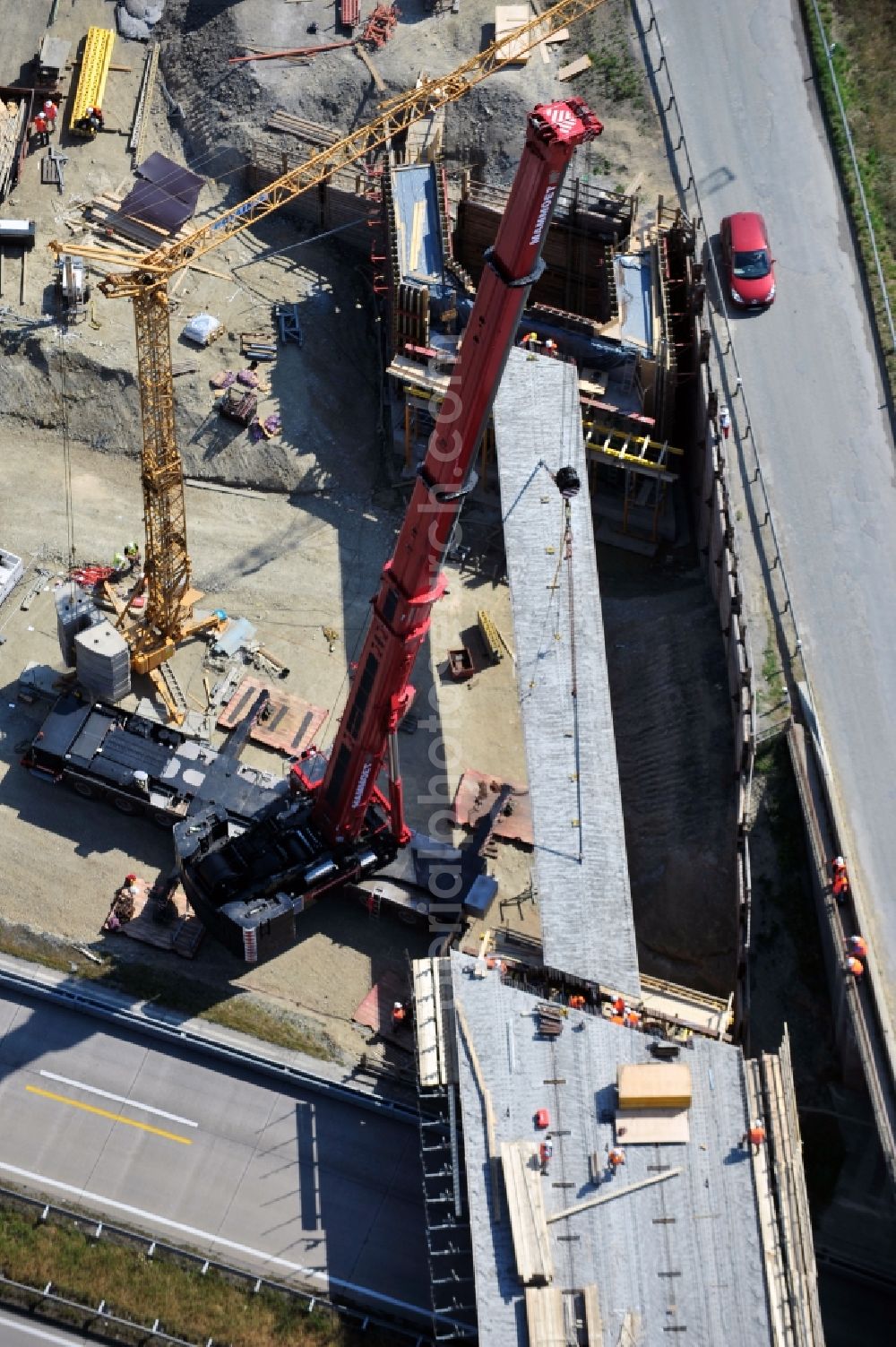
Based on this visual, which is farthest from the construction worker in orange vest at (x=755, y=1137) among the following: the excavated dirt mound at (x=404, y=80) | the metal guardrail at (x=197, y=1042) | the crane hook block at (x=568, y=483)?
the excavated dirt mound at (x=404, y=80)

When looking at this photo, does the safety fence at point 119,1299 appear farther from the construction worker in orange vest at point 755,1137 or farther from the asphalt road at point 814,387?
the asphalt road at point 814,387

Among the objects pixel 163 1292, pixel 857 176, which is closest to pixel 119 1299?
pixel 163 1292

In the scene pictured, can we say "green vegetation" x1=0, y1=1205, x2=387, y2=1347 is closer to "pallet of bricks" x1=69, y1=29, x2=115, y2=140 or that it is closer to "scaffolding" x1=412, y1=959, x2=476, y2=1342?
"scaffolding" x1=412, y1=959, x2=476, y2=1342

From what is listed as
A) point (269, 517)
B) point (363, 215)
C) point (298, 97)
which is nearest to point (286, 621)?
point (269, 517)

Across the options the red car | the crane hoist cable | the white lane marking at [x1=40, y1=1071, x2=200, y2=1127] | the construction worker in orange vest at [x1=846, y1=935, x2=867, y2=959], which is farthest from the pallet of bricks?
the construction worker in orange vest at [x1=846, y1=935, x2=867, y2=959]

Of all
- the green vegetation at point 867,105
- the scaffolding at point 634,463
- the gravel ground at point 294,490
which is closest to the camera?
the gravel ground at point 294,490

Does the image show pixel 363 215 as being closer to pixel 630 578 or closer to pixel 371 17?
pixel 371 17
